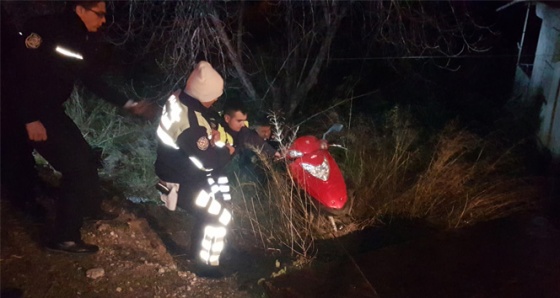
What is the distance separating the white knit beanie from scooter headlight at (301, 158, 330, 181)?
107cm

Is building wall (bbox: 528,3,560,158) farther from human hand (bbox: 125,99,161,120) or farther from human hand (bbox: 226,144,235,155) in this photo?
human hand (bbox: 125,99,161,120)

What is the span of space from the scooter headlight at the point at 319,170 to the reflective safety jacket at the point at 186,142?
776 millimetres

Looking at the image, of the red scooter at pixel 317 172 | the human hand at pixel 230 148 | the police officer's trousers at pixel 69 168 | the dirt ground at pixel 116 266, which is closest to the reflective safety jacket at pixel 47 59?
the police officer's trousers at pixel 69 168

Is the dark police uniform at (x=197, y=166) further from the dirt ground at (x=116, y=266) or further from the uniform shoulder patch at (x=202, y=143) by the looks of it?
the dirt ground at (x=116, y=266)

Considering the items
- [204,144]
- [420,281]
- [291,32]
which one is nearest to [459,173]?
[420,281]

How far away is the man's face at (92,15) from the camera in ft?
10.8

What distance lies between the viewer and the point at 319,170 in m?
4.09

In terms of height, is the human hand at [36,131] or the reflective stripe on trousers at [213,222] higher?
the human hand at [36,131]

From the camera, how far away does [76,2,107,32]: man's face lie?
10.8 feet

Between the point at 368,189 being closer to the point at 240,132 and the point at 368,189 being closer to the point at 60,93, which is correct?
the point at 240,132

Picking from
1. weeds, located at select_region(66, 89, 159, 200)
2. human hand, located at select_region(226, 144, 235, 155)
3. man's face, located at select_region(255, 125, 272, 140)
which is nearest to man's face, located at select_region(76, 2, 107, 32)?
human hand, located at select_region(226, 144, 235, 155)

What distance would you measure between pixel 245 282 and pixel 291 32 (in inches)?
149

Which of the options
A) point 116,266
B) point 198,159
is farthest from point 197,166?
point 116,266

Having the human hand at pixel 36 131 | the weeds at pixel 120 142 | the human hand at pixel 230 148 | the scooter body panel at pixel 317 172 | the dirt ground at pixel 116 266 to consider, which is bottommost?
the dirt ground at pixel 116 266
